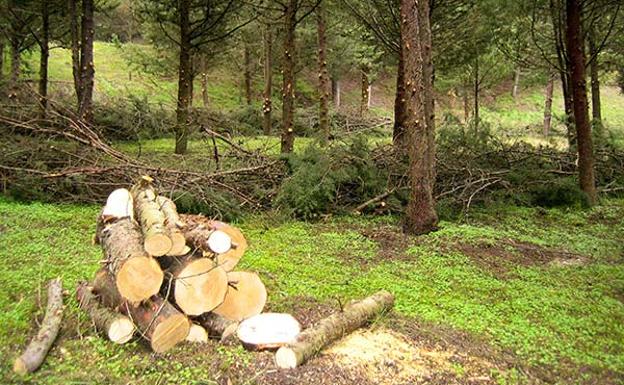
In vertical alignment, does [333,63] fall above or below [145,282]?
above

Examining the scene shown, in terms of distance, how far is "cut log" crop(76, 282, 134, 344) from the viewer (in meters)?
3.82

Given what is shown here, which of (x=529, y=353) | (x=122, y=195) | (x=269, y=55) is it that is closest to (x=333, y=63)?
(x=269, y=55)

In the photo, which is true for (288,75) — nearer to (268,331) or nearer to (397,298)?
(397,298)

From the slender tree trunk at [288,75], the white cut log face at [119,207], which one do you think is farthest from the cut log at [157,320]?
the slender tree trunk at [288,75]

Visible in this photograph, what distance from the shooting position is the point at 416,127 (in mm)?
6922

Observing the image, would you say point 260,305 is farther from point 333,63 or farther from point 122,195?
point 333,63

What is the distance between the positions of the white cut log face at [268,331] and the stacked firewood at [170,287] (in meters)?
0.15

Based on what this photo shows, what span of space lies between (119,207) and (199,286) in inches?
69.4

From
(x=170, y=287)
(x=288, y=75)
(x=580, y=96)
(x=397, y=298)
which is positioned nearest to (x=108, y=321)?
(x=170, y=287)

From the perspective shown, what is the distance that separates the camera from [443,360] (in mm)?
3820

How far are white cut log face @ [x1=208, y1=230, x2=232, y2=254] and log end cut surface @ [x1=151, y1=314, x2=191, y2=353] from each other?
60cm

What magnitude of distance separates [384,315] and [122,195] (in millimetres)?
2987

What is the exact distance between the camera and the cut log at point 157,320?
3703mm

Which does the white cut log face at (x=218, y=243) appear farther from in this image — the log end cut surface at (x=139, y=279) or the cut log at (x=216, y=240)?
the log end cut surface at (x=139, y=279)
